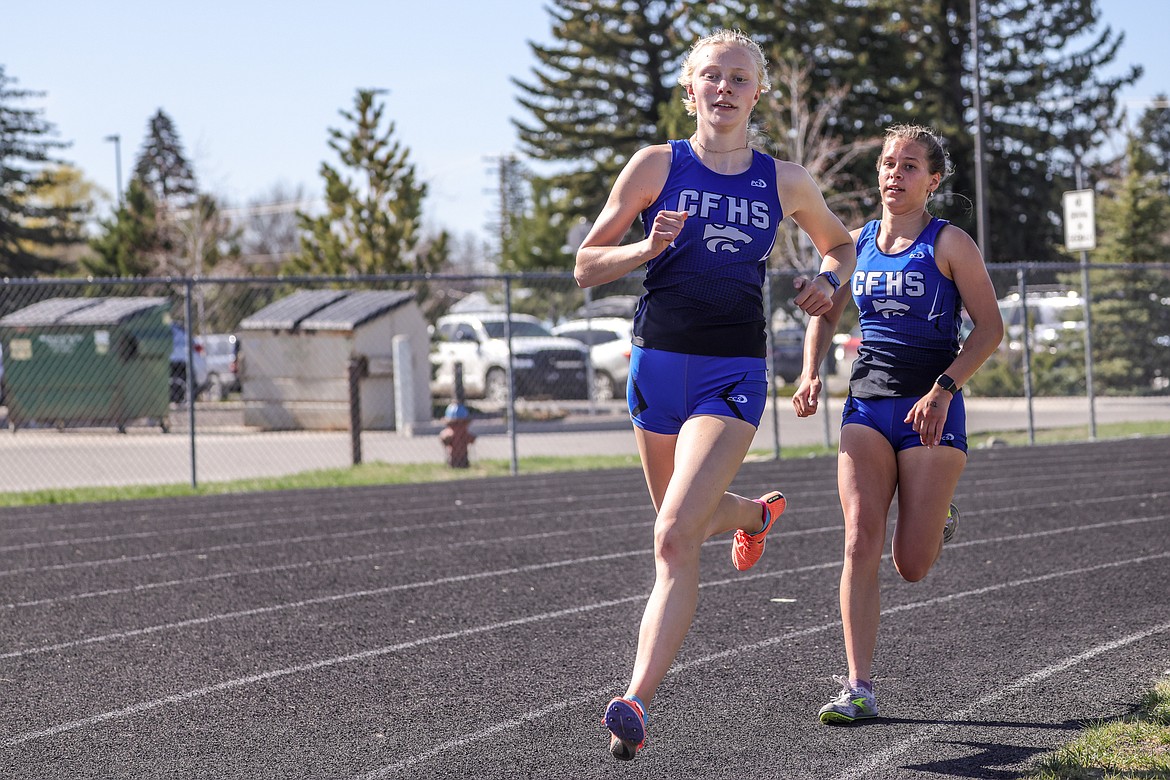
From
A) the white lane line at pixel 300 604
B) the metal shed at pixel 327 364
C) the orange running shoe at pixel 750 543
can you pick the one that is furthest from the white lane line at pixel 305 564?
the metal shed at pixel 327 364

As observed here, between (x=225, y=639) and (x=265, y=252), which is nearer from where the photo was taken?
(x=225, y=639)

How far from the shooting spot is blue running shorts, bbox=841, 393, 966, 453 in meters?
4.79

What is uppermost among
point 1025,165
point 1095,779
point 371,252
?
point 1025,165

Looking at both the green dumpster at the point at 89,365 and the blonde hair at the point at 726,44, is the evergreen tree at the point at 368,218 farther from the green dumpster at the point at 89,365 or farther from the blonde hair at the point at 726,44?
the blonde hair at the point at 726,44

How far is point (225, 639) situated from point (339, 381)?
1469 cm

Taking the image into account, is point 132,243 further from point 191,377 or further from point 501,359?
point 191,377

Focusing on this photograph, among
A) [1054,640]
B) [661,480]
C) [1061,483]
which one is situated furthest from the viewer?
[1061,483]

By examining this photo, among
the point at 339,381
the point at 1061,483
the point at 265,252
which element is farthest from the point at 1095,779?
the point at 265,252

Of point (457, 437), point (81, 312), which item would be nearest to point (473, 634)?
point (457, 437)

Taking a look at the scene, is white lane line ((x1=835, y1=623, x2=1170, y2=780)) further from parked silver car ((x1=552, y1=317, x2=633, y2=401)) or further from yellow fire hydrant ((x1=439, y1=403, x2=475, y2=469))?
parked silver car ((x1=552, y1=317, x2=633, y2=401))

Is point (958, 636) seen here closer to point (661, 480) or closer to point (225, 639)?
point (661, 480)

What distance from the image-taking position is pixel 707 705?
4.98 metres

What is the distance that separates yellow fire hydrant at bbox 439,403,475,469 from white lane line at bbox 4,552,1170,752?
7.55 m

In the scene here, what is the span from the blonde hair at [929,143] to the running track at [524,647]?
1922 mm
